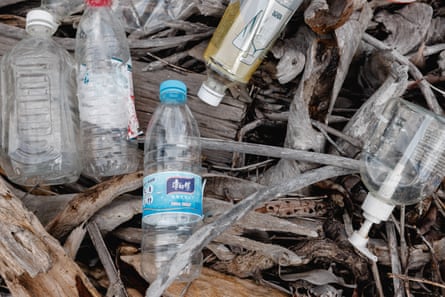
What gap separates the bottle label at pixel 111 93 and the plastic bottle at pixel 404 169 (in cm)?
79

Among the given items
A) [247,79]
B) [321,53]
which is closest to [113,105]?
[247,79]

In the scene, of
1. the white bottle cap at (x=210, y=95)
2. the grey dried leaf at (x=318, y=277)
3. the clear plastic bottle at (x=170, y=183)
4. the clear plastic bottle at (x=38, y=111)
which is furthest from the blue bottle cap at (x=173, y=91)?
the grey dried leaf at (x=318, y=277)

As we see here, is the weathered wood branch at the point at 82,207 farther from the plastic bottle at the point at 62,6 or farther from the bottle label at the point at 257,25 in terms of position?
the plastic bottle at the point at 62,6

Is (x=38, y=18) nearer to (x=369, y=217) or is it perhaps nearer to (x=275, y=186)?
(x=275, y=186)

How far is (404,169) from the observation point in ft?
5.09

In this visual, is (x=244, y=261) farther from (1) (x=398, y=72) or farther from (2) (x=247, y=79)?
(1) (x=398, y=72)

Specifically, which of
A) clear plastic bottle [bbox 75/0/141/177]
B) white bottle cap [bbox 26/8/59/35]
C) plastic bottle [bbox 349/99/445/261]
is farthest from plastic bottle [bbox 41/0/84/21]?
plastic bottle [bbox 349/99/445/261]

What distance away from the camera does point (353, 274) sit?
1623mm

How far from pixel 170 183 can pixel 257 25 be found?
59cm

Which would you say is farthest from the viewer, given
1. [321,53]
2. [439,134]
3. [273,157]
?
[273,157]

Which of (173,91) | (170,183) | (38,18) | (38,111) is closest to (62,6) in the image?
(38,18)

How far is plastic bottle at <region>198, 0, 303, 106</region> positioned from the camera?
1625 mm

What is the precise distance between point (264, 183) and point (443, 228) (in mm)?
619

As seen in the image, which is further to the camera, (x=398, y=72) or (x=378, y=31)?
(x=378, y=31)
